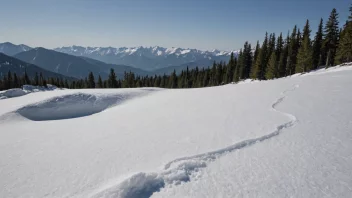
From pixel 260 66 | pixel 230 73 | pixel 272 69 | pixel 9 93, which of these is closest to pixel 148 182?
pixel 9 93

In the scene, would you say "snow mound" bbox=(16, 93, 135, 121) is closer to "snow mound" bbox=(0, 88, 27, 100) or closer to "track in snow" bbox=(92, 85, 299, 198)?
"track in snow" bbox=(92, 85, 299, 198)

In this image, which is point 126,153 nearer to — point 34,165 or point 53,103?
point 34,165

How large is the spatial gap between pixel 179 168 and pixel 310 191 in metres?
2.91

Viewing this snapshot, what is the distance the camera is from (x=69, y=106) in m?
18.4

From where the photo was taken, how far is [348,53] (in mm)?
42750

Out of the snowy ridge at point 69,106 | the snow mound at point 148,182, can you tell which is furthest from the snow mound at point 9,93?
the snow mound at point 148,182

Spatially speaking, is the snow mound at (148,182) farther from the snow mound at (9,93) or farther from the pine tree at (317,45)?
the pine tree at (317,45)

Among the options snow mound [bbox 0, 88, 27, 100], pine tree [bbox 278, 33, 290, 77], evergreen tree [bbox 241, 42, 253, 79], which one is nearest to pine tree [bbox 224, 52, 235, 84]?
evergreen tree [bbox 241, 42, 253, 79]

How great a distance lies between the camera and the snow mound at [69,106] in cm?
1660

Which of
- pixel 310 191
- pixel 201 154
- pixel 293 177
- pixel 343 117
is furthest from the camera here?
pixel 343 117

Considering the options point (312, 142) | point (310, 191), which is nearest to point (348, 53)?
point (312, 142)

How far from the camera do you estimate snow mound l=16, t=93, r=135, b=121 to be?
16.6 metres

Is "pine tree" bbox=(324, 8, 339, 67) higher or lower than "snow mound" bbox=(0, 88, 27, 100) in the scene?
higher

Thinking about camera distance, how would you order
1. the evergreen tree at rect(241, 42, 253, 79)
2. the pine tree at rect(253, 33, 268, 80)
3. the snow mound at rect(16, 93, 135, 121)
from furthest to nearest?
the evergreen tree at rect(241, 42, 253, 79), the pine tree at rect(253, 33, 268, 80), the snow mound at rect(16, 93, 135, 121)
